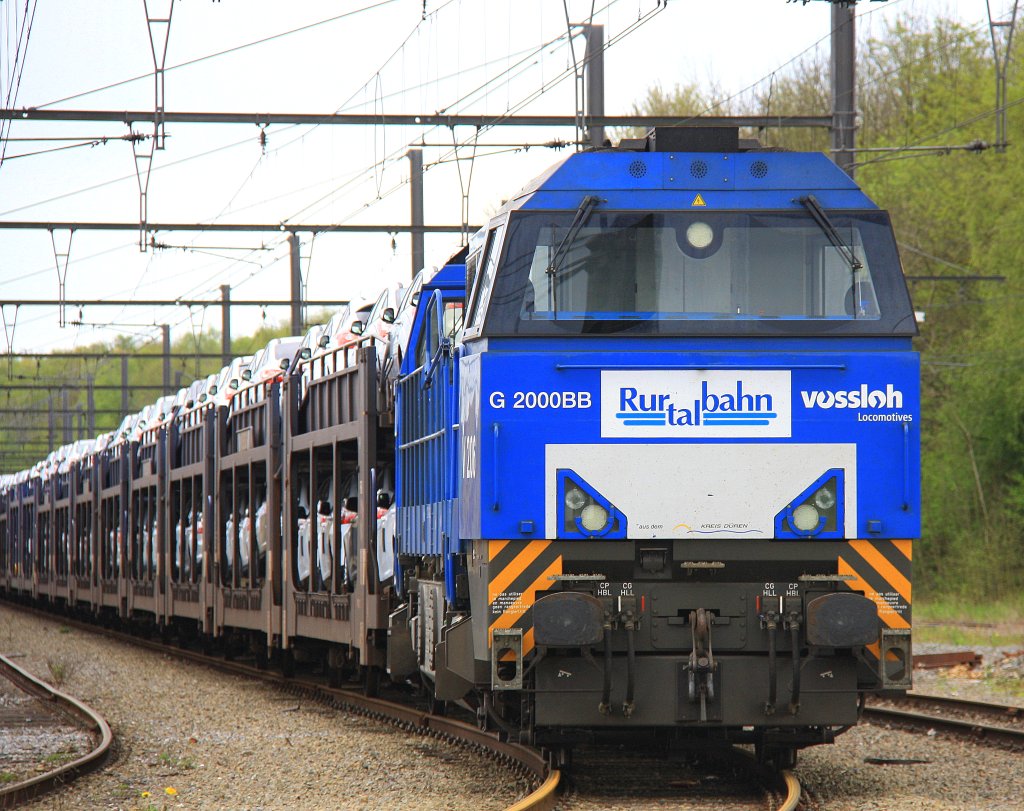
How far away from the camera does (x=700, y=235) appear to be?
848 centimetres

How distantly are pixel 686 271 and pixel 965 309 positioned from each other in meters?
25.4

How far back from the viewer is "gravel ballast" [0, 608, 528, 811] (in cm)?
936

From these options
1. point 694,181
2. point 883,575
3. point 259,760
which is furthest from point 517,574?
point 259,760

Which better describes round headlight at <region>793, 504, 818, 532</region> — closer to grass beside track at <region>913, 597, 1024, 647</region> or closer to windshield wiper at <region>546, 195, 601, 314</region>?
windshield wiper at <region>546, 195, 601, 314</region>

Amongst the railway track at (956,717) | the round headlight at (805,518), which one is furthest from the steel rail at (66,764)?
the railway track at (956,717)

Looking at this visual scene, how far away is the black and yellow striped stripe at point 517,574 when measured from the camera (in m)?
8.21

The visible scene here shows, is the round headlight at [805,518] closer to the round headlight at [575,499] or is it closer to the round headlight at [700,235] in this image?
the round headlight at [575,499]

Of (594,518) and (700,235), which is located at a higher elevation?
(700,235)

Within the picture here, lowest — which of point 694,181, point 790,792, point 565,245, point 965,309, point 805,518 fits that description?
point 790,792

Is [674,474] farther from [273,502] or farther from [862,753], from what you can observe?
[273,502]

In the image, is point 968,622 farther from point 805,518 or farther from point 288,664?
point 805,518

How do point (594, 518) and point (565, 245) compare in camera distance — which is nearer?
point (594, 518)

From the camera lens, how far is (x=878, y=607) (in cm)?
819

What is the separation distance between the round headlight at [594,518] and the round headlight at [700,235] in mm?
1511
